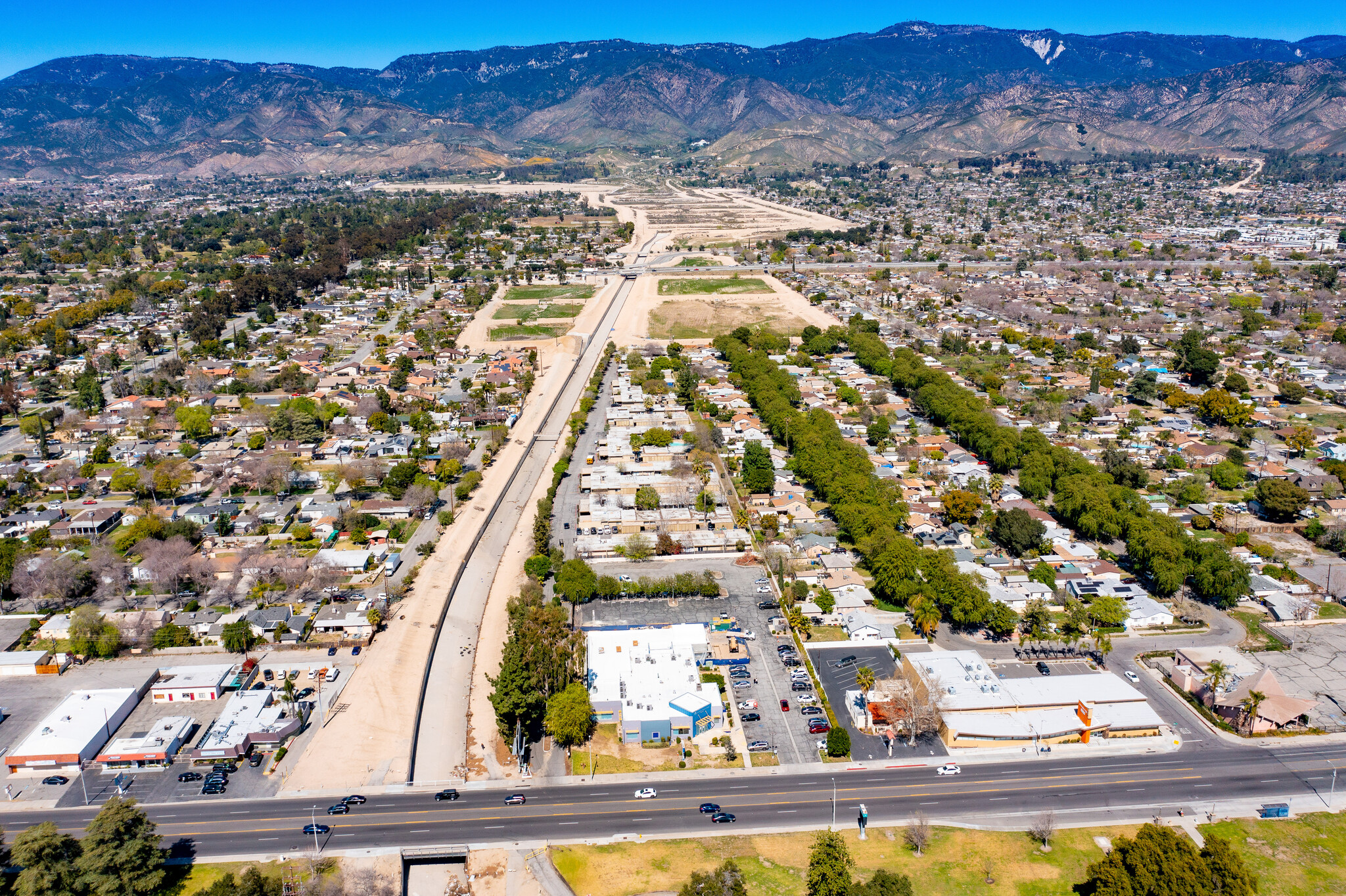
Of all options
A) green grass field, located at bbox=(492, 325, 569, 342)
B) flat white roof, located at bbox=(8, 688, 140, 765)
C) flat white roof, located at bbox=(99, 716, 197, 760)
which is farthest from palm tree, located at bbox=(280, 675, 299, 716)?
green grass field, located at bbox=(492, 325, 569, 342)

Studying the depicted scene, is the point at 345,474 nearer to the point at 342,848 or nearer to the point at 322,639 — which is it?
the point at 322,639

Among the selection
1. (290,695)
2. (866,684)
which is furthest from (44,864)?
(866,684)

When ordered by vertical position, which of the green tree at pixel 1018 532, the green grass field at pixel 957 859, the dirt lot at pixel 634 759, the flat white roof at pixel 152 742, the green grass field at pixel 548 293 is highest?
the green grass field at pixel 548 293

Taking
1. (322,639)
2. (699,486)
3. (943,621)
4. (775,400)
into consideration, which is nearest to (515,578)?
(322,639)

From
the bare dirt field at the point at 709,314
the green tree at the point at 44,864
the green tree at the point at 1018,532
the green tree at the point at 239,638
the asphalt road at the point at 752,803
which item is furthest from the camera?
the bare dirt field at the point at 709,314

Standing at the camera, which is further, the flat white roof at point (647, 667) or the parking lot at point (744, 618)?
the flat white roof at point (647, 667)

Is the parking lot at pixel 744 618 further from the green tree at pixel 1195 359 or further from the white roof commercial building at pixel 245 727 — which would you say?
the green tree at pixel 1195 359

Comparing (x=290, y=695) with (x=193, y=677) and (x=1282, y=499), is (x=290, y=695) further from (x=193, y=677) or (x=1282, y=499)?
(x=1282, y=499)

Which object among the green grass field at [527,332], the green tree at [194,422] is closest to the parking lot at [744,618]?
the green tree at [194,422]
